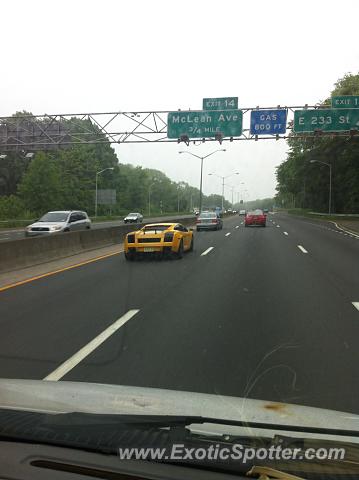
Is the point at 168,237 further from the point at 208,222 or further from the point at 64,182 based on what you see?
the point at 64,182

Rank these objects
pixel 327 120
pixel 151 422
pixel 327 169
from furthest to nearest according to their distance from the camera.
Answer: pixel 327 169
pixel 327 120
pixel 151 422

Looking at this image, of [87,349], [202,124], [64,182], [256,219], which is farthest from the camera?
[64,182]

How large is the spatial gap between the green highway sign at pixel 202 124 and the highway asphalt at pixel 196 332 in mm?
18417

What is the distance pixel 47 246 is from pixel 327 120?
64.9 feet

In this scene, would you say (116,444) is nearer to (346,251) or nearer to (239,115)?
(346,251)

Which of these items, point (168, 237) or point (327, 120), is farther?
point (327, 120)

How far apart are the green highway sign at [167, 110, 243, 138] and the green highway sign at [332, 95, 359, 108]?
5768mm

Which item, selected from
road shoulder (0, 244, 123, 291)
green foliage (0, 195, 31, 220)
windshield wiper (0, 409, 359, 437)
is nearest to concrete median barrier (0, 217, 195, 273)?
road shoulder (0, 244, 123, 291)

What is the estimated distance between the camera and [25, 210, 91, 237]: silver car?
2292cm

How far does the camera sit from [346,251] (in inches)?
777

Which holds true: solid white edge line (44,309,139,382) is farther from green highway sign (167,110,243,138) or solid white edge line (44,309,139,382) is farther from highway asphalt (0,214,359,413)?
green highway sign (167,110,243,138)

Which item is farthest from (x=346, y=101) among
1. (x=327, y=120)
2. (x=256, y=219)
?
(x=256, y=219)

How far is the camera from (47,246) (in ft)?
55.1

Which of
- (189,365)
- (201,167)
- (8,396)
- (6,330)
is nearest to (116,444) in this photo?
(8,396)
